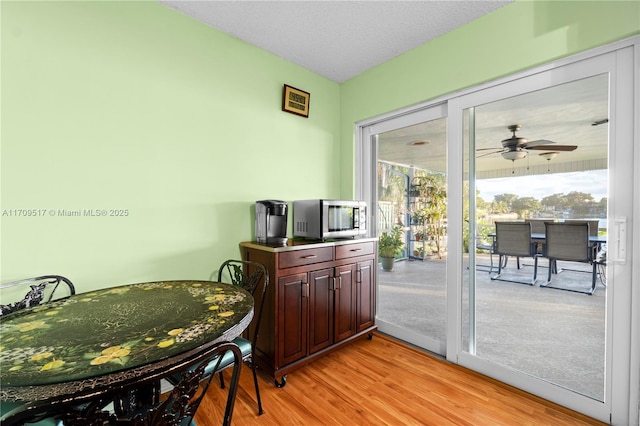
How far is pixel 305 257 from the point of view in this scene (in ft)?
7.02

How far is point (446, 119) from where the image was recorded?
7.86ft

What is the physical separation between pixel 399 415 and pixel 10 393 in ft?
5.83

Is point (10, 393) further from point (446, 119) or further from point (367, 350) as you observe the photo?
point (446, 119)

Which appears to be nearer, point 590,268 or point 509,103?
point 590,268

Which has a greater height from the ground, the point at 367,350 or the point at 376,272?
the point at 376,272

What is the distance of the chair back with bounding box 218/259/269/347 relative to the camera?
Answer: 1.80m

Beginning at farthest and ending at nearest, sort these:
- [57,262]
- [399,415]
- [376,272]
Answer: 1. [376,272]
2. [399,415]
3. [57,262]

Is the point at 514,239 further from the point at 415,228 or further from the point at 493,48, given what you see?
the point at 493,48

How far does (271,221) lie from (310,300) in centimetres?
70

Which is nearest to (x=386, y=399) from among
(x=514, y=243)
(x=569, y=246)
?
(x=514, y=243)

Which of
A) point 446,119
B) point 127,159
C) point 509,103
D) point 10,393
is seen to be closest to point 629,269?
point 509,103

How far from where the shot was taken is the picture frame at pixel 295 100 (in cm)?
260

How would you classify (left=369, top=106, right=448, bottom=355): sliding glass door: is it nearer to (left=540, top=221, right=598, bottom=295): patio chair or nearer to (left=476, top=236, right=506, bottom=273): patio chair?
(left=476, top=236, right=506, bottom=273): patio chair

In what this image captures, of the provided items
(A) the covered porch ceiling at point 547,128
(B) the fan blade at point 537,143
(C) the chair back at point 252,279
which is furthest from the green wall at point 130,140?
(B) the fan blade at point 537,143
